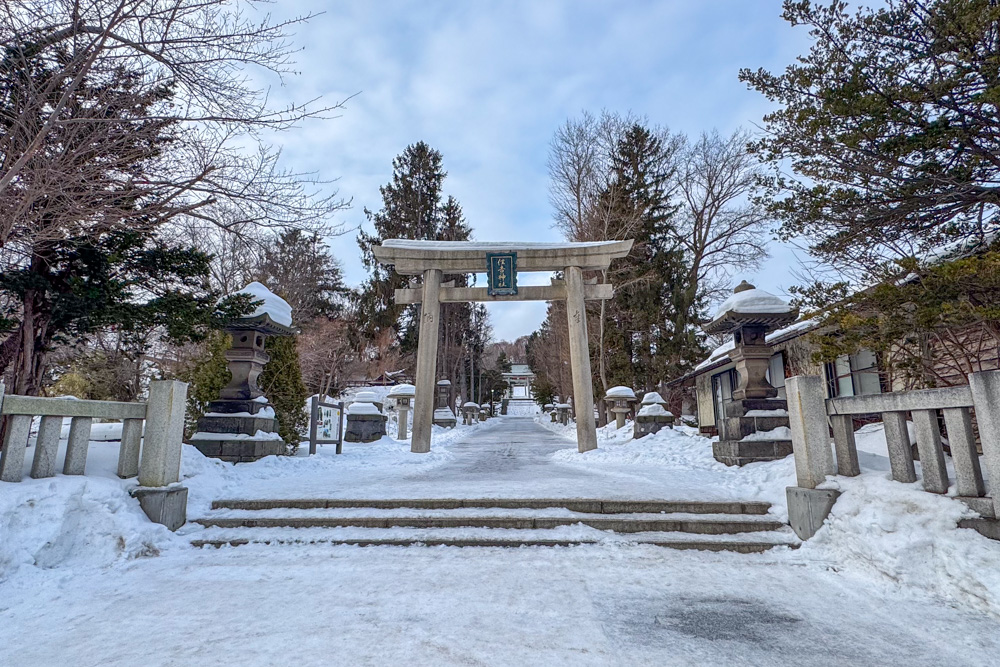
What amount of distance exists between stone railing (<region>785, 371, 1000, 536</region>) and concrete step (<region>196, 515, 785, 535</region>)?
56cm

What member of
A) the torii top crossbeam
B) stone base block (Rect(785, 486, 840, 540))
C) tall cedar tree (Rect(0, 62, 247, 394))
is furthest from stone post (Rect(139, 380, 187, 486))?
the torii top crossbeam

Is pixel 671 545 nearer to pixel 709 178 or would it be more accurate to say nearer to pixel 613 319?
pixel 613 319

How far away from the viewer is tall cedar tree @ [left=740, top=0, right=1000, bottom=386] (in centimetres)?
436

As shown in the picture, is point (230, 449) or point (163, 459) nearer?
point (163, 459)

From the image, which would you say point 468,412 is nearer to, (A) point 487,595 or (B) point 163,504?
(B) point 163,504

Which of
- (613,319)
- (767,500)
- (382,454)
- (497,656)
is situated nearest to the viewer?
(497,656)

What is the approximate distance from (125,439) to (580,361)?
8.85m

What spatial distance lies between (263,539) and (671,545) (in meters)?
3.62

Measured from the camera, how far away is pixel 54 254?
18.7 ft

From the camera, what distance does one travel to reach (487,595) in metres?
3.07

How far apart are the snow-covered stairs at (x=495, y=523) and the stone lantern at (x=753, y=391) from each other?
254 cm

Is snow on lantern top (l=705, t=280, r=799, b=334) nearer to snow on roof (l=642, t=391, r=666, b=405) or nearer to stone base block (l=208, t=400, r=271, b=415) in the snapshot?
snow on roof (l=642, t=391, r=666, b=405)

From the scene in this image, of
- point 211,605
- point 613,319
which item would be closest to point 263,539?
point 211,605

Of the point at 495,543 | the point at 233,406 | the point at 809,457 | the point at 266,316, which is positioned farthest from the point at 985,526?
the point at 233,406
